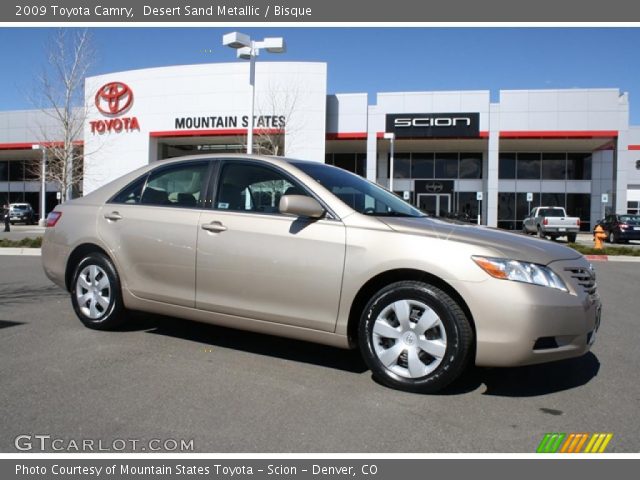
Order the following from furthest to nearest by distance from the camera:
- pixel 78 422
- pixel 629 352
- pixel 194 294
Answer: pixel 629 352 → pixel 194 294 → pixel 78 422

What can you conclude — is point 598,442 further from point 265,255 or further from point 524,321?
point 265,255

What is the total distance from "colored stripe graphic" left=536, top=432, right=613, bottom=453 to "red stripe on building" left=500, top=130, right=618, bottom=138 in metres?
28.9

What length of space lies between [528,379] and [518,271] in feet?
3.69

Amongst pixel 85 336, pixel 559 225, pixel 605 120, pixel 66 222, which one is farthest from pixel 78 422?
pixel 605 120

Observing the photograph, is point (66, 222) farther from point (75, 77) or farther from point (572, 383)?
point (75, 77)

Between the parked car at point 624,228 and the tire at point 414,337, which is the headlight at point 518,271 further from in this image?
the parked car at point 624,228

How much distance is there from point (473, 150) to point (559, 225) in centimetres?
1100

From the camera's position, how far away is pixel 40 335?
16.6ft

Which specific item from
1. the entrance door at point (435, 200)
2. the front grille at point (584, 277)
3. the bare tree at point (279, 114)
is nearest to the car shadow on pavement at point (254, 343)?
the front grille at point (584, 277)

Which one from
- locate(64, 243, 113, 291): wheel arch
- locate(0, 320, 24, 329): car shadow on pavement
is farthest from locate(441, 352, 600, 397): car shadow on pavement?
locate(0, 320, 24, 329): car shadow on pavement

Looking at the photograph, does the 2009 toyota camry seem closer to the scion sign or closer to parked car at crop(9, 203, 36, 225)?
the scion sign

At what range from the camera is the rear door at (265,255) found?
3.89 metres

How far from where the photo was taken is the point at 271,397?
3.55m

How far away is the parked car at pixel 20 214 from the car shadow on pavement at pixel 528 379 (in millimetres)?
39817
